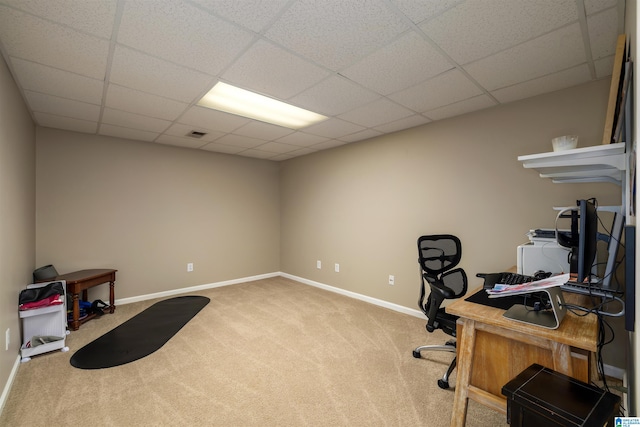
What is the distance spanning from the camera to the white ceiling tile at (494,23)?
4.87ft

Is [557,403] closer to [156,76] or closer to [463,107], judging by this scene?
[463,107]

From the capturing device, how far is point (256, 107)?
2.97 meters

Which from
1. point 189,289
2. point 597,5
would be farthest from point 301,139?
point 597,5

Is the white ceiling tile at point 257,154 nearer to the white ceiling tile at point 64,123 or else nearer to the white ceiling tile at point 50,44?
the white ceiling tile at point 64,123

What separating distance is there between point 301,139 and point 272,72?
1874 millimetres

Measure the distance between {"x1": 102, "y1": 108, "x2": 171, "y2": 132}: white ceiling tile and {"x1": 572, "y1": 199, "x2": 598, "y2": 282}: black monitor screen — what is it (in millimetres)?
3670

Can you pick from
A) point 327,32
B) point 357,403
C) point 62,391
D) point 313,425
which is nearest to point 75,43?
point 327,32

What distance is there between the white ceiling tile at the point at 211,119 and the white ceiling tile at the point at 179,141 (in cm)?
75

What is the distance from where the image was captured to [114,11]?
1506 mm

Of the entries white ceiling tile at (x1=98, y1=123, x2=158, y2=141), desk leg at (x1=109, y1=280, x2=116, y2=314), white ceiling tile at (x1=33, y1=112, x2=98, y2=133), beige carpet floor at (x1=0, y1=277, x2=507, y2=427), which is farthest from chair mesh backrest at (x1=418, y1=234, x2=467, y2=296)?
white ceiling tile at (x1=33, y1=112, x2=98, y2=133)

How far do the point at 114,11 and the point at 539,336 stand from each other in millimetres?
2679

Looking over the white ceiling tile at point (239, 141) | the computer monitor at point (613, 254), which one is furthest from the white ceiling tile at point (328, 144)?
the computer monitor at point (613, 254)

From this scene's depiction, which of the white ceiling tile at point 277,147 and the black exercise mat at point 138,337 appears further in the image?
the white ceiling tile at point 277,147

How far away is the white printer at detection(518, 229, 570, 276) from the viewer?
1.97 m
